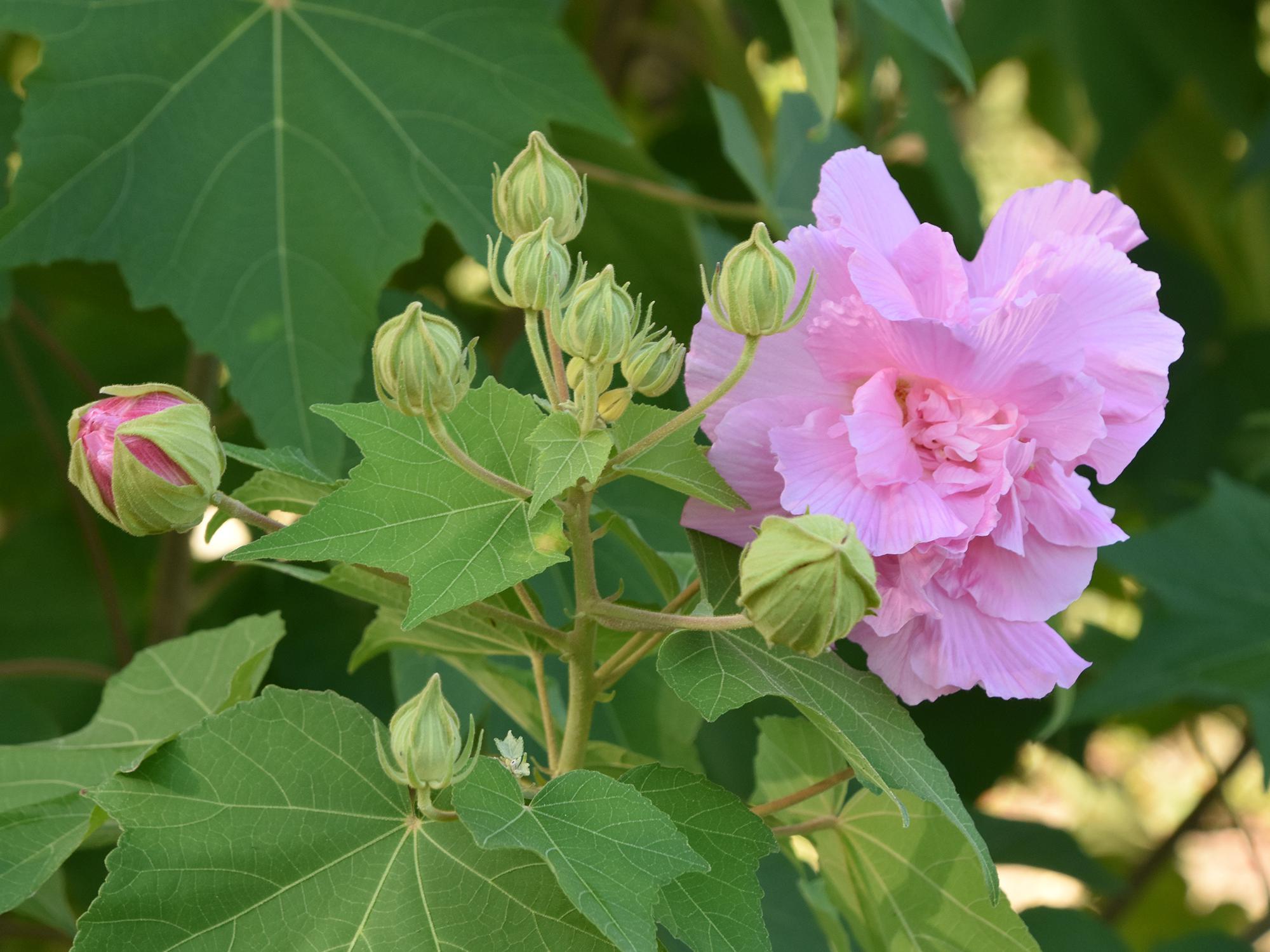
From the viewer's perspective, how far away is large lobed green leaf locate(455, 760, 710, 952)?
369mm

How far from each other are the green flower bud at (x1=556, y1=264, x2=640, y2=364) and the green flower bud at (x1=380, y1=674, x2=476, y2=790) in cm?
11

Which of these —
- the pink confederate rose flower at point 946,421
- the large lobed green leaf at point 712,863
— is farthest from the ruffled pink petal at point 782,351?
the large lobed green leaf at point 712,863

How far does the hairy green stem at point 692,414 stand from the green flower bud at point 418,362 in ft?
0.18

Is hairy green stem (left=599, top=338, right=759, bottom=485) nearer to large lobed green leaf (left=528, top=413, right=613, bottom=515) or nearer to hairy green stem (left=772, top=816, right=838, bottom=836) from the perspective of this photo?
large lobed green leaf (left=528, top=413, right=613, bottom=515)

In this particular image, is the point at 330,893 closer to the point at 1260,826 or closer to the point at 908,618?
the point at 908,618

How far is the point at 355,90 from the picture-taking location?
0.78m

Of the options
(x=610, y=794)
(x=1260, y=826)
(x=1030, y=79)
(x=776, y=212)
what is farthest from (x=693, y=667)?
(x=1260, y=826)

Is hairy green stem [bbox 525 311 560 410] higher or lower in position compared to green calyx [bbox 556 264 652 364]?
lower

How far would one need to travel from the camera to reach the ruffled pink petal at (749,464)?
434 millimetres

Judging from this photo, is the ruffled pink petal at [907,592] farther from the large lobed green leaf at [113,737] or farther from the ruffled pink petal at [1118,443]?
the large lobed green leaf at [113,737]

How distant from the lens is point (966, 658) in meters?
0.43

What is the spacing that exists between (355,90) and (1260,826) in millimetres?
2225

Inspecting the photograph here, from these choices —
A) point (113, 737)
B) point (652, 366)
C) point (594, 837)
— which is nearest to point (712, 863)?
point (594, 837)

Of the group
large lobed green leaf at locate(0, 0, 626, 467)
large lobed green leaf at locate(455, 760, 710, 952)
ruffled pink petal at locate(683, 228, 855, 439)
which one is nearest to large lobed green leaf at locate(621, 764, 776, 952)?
large lobed green leaf at locate(455, 760, 710, 952)
